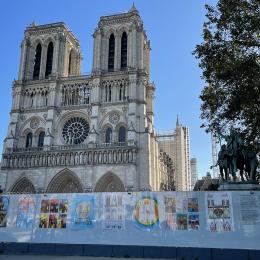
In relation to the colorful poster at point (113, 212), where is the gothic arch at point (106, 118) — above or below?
above

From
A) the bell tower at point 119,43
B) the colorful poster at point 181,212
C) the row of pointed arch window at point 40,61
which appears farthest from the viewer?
the row of pointed arch window at point 40,61

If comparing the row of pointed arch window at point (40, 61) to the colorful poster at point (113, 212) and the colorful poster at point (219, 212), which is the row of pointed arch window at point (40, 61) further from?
the colorful poster at point (219, 212)

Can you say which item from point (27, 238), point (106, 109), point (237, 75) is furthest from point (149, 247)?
point (106, 109)

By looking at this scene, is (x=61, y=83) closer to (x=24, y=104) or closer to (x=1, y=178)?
(x=24, y=104)

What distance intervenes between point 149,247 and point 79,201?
333cm

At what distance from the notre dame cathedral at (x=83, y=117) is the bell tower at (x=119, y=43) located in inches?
4.9

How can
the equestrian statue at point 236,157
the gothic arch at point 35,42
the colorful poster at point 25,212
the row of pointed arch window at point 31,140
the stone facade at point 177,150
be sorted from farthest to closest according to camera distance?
the stone facade at point 177,150
the gothic arch at point 35,42
the row of pointed arch window at point 31,140
the equestrian statue at point 236,157
the colorful poster at point 25,212

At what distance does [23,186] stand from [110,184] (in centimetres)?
1070

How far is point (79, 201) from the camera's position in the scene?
47.7 ft

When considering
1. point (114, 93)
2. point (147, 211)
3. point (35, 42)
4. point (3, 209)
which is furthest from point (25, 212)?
point (35, 42)

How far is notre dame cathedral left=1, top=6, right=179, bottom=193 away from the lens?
4000 centimetres

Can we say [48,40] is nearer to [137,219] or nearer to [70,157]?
[70,157]

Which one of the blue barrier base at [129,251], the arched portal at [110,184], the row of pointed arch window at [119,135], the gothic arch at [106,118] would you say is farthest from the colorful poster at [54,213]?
the gothic arch at [106,118]

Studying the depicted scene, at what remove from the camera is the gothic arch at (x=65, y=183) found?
40.8m
